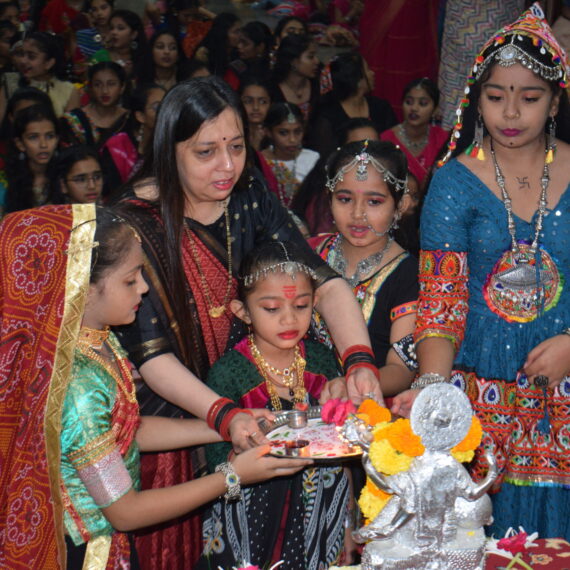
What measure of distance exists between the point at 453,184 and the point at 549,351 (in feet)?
1.83

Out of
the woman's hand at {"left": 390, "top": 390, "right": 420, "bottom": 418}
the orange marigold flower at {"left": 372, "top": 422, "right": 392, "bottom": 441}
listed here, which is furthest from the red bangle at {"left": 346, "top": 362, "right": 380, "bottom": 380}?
the orange marigold flower at {"left": 372, "top": 422, "right": 392, "bottom": 441}

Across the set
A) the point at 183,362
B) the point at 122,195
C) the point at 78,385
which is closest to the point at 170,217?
the point at 122,195

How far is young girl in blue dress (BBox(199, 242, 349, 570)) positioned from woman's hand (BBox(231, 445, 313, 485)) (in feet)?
1.22

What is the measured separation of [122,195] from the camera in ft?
9.44

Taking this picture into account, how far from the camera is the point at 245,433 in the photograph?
2553mm

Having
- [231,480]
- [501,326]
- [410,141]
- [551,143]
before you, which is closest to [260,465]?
[231,480]

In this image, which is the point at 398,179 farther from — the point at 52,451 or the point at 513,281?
the point at 52,451

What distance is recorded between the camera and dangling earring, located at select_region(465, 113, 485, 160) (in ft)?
9.13

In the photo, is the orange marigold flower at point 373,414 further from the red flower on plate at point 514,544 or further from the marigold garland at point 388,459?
the red flower on plate at point 514,544

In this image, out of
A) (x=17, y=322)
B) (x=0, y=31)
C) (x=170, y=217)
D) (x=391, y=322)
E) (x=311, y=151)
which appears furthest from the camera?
(x=0, y=31)

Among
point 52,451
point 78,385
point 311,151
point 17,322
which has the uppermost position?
point 311,151

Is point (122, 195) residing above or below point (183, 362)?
above

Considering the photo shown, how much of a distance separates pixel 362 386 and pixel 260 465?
1.29ft

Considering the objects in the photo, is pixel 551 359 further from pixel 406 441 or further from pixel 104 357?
pixel 104 357
